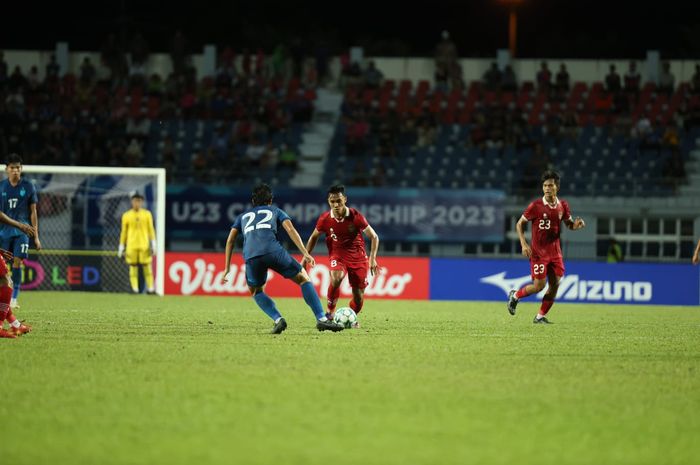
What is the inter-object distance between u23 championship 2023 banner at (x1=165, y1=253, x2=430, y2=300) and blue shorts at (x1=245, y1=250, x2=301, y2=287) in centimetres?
1341

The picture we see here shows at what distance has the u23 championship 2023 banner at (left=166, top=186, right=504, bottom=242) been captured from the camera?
105 ft

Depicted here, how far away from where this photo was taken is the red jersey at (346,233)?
15.8 meters

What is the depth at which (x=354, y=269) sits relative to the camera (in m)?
16.0

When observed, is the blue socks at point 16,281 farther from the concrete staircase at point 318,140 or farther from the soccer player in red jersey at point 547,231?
the concrete staircase at point 318,140

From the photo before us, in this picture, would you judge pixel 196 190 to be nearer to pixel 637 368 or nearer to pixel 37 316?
pixel 37 316

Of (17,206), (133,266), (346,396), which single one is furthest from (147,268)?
(346,396)

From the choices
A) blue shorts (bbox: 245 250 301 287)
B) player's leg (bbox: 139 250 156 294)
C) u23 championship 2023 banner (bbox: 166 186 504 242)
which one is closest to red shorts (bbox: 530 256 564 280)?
blue shorts (bbox: 245 250 301 287)

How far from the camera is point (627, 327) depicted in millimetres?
17188

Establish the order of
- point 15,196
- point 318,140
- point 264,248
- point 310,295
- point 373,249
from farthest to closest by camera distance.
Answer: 1. point 318,140
2. point 15,196
3. point 373,249
4. point 310,295
5. point 264,248

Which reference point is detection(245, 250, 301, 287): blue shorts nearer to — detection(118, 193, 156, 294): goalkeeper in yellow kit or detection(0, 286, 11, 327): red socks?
detection(0, 286, 11, 327): red socks

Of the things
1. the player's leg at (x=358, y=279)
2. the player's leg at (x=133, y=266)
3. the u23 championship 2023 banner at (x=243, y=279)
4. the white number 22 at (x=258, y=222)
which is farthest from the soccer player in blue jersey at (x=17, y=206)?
the u23 championship 2023 banner at (x=243, y=279)

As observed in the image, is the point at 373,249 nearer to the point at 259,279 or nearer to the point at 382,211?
the point at 259,279

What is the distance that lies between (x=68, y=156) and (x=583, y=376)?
Result: 2626 centimetres

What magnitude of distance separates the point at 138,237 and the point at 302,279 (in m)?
12.1
